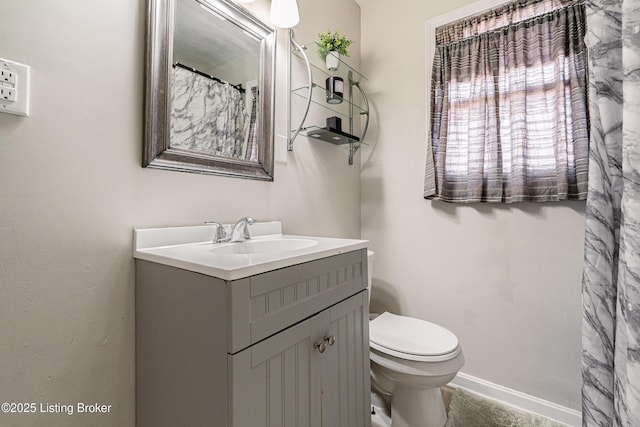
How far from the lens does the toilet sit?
45.7 inches

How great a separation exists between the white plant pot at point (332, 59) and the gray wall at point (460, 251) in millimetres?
485

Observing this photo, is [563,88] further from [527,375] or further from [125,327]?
[125,327]

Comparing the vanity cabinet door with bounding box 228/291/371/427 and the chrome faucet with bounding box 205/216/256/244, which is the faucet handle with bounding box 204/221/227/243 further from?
the vanity cabinet door with bounding box 228/291/371/427

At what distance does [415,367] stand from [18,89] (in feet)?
5.00

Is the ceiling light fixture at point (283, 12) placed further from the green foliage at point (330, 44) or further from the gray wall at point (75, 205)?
the gray wall at point (75, 205)

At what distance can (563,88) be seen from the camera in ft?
4.49

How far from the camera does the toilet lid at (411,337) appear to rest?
121 centimetres

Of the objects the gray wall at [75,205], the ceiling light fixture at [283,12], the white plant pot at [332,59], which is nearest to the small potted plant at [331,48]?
the white plant pot at [332,59]

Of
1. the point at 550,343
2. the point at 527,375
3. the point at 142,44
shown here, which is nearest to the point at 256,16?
the point at 142,44

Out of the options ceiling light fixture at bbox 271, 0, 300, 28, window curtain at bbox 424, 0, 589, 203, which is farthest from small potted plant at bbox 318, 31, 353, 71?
window curtain at bbox 424, 0, 589, 203

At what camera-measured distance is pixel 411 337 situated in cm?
135

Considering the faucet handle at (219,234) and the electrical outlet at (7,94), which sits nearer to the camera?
→ the electrical outlet at (7,94)

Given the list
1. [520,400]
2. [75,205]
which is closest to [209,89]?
[75,205]

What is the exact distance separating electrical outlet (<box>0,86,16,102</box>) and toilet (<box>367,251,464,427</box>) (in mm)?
1428
